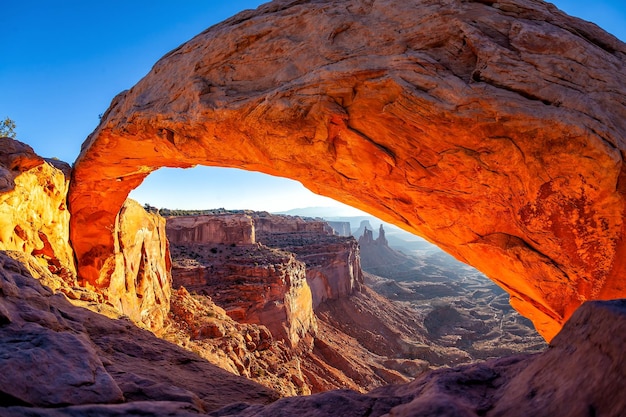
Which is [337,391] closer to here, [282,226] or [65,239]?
[65,239]

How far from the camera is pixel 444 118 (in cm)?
598

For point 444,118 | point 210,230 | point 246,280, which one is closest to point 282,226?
point 210,230

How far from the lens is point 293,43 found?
283 inches

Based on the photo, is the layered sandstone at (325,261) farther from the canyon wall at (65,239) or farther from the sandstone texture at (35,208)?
the sandstone texture at (35,208)

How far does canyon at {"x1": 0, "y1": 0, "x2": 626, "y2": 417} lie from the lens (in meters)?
2.74

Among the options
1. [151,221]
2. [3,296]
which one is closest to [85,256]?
[151,221]

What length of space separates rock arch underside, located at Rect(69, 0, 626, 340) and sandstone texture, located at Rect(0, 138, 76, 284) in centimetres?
282

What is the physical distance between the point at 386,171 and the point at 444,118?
1.77m

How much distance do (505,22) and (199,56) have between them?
21.8 ft

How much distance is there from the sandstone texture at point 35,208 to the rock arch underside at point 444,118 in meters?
2.82

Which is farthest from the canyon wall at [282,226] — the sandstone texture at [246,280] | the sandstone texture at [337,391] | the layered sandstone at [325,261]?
the sandstone texture at [337,391]

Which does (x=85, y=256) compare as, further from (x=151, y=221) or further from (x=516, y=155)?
(x=516, y=155)

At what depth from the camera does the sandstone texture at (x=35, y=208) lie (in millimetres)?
7754

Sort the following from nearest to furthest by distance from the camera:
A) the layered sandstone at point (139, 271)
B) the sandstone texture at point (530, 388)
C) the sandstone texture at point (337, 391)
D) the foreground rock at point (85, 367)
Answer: the sandstone texture at point (530, 388) < the sandstone texture at point (337, 391) < the foreground rock at point (85, 367) < the layered sandstone at point (139, 271)
